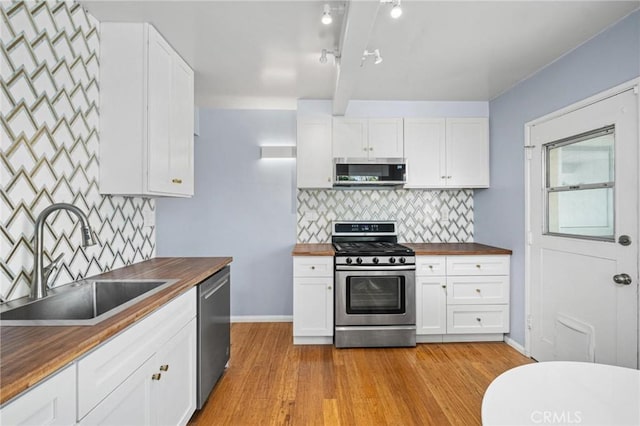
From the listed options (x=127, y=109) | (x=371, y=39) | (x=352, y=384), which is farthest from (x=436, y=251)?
(x=127, y=109)

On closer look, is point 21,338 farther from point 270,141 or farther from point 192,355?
point 270,141

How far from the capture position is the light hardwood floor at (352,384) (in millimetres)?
1954

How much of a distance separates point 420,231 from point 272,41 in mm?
2509

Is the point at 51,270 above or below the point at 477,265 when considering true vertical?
above

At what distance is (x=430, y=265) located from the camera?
9.96 feet

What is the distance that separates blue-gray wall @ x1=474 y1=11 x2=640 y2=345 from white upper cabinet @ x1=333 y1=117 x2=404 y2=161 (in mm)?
991

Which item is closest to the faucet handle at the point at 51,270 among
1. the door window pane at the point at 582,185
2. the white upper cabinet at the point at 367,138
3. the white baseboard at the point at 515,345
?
the white upper cabinet at the point at 367,138

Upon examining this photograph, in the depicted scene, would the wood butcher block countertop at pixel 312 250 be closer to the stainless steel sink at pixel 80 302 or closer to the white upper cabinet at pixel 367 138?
the white upper cabinet at pixel 367 138

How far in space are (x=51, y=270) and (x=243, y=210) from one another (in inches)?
88.3

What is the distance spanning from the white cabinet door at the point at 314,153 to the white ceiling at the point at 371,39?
0.34 metres

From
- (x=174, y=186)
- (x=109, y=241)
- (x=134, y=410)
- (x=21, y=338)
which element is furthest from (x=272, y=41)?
(x=134, y=410)

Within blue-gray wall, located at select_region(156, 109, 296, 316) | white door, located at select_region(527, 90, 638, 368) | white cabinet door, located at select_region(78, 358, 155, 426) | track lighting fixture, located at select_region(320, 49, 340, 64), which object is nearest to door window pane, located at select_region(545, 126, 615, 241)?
white door, located at select_region(527, 90, 638, 368)

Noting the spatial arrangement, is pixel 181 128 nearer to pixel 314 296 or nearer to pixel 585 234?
pixel 314 296

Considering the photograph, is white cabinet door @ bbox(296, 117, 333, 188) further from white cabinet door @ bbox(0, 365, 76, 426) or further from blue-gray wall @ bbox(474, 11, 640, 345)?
white cabinet door @ bbox(0, 365, 76, 426)
